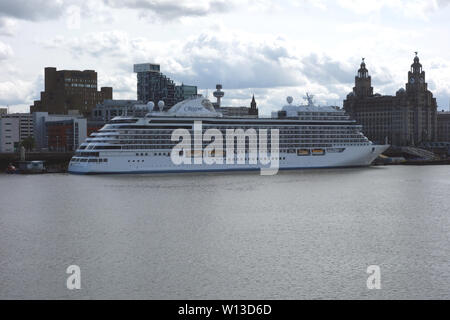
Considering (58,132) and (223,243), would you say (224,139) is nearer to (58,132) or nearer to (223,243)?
(223,243)

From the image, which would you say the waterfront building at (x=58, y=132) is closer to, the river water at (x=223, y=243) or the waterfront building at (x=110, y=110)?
the waterfront building at (x=110, y=110)

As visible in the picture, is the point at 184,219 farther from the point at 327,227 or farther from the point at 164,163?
the point at 164,163

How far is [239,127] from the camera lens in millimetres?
109875

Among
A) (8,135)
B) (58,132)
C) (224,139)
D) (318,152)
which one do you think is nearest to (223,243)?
(224,139)

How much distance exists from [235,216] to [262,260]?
16.1 m

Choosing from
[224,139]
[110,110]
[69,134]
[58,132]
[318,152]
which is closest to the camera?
[224,139]

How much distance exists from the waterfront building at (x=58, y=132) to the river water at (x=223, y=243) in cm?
9349

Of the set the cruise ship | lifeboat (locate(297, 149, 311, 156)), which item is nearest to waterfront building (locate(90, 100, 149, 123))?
the cruise ship

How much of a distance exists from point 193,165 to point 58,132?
7527cm

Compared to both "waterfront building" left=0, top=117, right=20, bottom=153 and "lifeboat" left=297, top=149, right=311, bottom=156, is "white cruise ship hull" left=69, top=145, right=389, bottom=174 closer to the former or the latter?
"lifeboat" left=297, top=149, right=311, bottom=156

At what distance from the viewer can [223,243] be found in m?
39.6

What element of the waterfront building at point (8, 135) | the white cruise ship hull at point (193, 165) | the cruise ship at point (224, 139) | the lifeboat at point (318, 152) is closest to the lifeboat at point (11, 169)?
the cruise ship at point (224, 139)

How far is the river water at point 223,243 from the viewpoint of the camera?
29.7m
